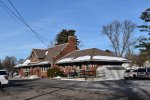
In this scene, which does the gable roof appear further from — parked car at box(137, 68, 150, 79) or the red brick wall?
parked car at box(137, 68, 150, 79)

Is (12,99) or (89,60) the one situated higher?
(89,60)

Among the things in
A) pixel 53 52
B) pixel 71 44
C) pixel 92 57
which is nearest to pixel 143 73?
pixel 92 57

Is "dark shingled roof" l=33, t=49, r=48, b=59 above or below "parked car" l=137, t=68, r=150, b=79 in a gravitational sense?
above

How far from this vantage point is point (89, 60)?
55000mm

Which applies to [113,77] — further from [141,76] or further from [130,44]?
[130,44]

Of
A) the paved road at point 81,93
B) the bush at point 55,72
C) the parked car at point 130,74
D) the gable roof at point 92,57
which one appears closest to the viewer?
the paved road at point 81,93

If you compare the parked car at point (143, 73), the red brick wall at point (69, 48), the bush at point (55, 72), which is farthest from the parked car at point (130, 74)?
the red brick wall at point (69, 48)

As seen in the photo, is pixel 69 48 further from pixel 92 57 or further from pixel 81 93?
pixel 81 93

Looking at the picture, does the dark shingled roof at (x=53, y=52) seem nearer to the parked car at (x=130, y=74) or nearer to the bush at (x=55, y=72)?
the bush at (x=55, y=72)

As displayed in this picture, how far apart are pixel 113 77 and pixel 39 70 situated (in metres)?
28.8

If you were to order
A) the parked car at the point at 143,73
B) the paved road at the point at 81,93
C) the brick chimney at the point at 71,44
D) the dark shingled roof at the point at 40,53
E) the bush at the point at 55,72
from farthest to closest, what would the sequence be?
the dark shingled roof at the point at 40,53
the brick chimney at the point at 71,44
the bush at the point at 55,72
the parked car at the point at 143,73
the paved road at the point at 81,93

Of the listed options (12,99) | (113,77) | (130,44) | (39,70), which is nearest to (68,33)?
(130,44)

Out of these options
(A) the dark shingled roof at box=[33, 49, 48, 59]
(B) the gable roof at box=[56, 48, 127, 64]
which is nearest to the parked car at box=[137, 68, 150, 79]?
(B) the gable roof at box=[56, 48, 127, 64]

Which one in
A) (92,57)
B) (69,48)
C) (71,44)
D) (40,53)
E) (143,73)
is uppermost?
(71,44)
